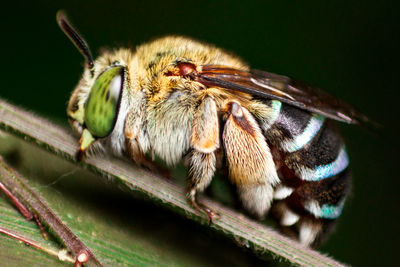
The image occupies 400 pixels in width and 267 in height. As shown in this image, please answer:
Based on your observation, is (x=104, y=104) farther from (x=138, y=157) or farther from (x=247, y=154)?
(x=247, y=154)

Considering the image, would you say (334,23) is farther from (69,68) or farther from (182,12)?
(69,68)

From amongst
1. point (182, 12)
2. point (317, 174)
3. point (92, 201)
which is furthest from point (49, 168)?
point (182, 12)

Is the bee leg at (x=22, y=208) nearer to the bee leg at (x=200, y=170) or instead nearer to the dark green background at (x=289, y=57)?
the bee leg at (x=200, y=170)

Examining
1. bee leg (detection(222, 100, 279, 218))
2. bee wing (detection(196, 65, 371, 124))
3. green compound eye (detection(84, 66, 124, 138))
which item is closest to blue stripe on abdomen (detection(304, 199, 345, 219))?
bee leg (detection(222, 100, 279, 218))

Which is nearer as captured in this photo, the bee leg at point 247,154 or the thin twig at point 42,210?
the thin twig at point 42,210

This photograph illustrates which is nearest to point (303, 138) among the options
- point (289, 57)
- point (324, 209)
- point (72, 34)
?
point (324, 209)

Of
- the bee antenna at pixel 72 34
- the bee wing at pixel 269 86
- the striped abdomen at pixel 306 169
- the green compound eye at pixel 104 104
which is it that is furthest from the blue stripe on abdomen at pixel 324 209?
the bee antenna at pixel 72 34

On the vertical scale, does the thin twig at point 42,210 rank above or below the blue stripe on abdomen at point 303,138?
below

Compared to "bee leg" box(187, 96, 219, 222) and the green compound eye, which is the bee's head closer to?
the green compound eye
